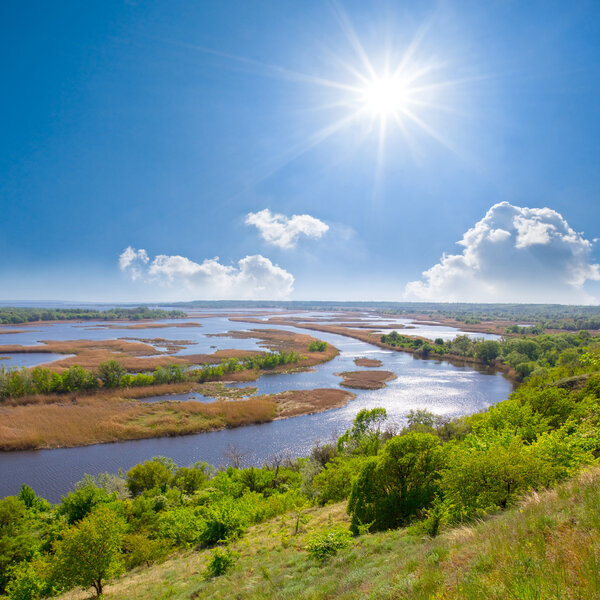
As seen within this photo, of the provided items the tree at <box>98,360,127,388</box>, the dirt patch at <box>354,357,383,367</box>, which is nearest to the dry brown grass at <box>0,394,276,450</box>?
the tree at <box>98,360,127,388</box>

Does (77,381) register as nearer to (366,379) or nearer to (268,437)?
(268,437)

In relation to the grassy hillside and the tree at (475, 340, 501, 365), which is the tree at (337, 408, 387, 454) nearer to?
the grassy hillside

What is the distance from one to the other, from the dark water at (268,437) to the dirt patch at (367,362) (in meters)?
10.9

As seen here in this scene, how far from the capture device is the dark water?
31.1 metres

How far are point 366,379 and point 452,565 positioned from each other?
197ft

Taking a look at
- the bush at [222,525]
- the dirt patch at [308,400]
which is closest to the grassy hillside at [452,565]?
the bush at [222,525]

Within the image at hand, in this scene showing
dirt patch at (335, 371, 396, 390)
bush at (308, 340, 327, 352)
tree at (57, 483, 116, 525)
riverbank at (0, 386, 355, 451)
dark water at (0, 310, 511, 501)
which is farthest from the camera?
bush at (308, 340, 327, 352)

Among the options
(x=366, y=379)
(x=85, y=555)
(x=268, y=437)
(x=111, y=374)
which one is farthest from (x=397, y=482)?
(x=111, y=374)

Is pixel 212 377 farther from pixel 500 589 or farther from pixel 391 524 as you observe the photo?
pixel 500 589

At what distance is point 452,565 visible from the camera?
628 cm

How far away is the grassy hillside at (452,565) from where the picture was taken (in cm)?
473

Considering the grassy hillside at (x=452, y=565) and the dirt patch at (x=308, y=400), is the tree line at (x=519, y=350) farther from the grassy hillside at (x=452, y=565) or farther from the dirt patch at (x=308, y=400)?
the grassy hillside at (x=452, y=565)

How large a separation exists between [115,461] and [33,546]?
15.9 meters

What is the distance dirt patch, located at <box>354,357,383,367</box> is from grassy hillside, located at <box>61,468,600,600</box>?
218 feet
